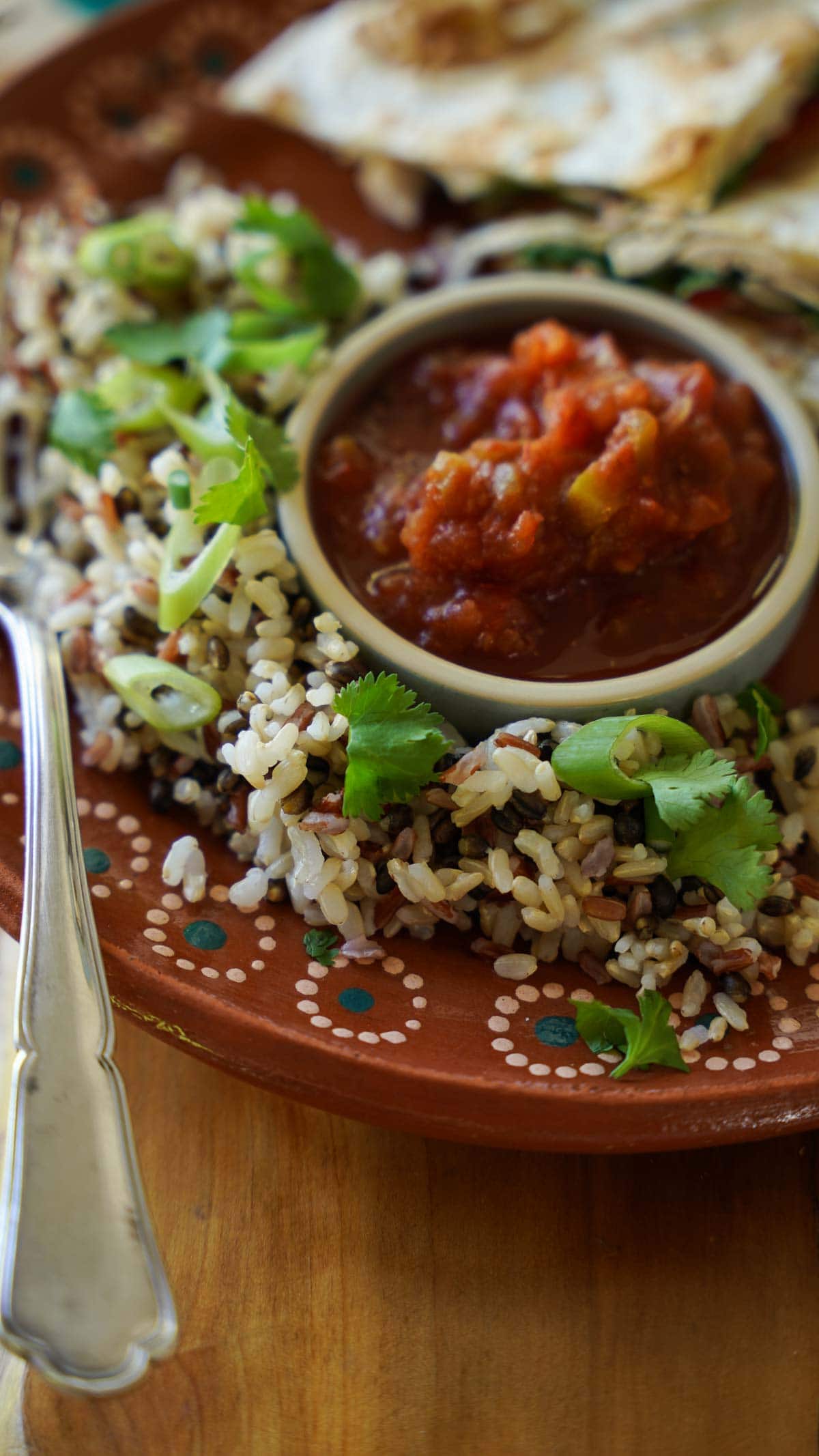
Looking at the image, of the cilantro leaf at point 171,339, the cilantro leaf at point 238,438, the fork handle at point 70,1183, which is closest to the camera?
the fork handle at point 70,1183

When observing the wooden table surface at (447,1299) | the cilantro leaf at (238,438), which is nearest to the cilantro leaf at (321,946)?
the wooden table surface at (447,1299)

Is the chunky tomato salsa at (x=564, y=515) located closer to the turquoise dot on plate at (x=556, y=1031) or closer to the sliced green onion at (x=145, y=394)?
the sliced green onion at (x=145, y=394)

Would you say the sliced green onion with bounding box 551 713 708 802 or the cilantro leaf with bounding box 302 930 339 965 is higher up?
the sliced green onion with bounding box 551 713 708 802

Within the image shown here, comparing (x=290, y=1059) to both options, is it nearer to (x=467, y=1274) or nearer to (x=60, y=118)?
(x=467, y=1274)

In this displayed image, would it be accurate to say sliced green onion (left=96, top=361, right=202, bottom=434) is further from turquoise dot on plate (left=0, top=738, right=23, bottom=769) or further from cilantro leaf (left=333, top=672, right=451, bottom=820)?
cilantro leaf (left=333, top=672, right=451, bottom=820)

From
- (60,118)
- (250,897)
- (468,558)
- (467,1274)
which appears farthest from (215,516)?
(60,118)

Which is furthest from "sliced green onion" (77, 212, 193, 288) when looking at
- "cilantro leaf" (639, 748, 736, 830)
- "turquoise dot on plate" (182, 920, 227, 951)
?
"cilantro leaf" (639, 748, 736, 830)
